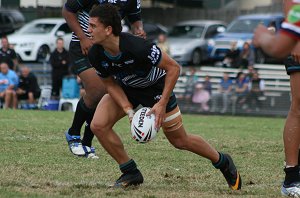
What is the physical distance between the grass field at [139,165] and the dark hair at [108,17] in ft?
4.31

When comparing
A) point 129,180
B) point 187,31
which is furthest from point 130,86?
point 187,31

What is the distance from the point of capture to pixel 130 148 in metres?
10.0

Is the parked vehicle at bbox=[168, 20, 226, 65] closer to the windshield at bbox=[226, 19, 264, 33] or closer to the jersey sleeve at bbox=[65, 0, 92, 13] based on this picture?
the windshield at bbox=[226, 19, 264, 33]

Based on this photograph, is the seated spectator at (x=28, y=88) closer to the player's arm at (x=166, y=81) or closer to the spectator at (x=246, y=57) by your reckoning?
the spectator at (x=246, y=57)

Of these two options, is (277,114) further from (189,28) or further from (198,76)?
(189,28)

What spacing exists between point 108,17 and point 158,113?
865 mm

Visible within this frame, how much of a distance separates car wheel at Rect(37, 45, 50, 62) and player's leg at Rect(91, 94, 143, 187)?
21105 millimetres

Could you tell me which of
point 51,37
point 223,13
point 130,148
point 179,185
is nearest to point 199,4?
point 223,13

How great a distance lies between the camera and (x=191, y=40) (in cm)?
3050

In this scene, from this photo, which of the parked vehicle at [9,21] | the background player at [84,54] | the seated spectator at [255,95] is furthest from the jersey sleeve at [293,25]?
the parked vehicle at [9,21]

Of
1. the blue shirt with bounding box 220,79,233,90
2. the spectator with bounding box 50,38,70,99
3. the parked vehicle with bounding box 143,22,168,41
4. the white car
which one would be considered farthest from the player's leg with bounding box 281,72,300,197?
the parked vehicle with bounding box 143,22,168,41

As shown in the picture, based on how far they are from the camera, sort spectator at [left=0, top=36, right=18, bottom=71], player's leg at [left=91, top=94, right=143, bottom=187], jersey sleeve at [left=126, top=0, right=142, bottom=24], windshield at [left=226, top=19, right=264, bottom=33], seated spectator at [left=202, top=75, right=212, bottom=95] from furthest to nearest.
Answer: windshield at [left=226, top=19, right=264, bottom=33] < spectator at [left=0, top=36, right=18, bottom=71] < seated spectator at [left=202, top=75, right=212, bottom=95] < jersey sleeve at [left=126, top=0, right=142, bottom=24] < player's leg at [left=91, top=94, right=143, bottom=187]

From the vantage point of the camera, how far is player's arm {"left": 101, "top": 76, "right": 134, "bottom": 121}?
22.7ft

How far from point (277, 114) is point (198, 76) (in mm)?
3087
